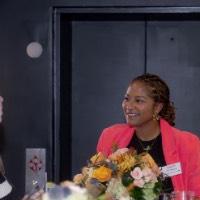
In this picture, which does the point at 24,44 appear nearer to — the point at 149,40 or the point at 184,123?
the point at 149,40

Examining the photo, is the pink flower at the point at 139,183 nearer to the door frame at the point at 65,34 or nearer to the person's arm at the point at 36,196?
the person's arm at the point at 36,196

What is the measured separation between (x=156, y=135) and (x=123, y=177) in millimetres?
1323

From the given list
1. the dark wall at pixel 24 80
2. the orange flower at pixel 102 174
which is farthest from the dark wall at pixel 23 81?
the orange flower at pixel 102 174

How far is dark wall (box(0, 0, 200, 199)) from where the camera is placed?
12.3 ft

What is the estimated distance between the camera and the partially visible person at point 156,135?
9.32ft

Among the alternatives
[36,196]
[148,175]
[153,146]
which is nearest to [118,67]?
[153,146]

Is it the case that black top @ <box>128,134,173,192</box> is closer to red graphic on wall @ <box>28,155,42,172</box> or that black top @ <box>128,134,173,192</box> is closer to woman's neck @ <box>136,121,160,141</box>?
woman's neck @ <box>136,121,160,141</box>

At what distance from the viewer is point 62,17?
12.4 feet

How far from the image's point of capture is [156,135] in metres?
3.12

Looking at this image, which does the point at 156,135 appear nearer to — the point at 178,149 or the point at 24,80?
the point at 178,149

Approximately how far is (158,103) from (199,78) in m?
0.82

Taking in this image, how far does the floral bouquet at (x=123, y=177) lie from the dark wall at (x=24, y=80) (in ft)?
6.20

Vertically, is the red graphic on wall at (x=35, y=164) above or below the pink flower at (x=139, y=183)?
below

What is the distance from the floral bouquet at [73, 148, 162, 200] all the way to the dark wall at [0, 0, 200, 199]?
6.20 feet
